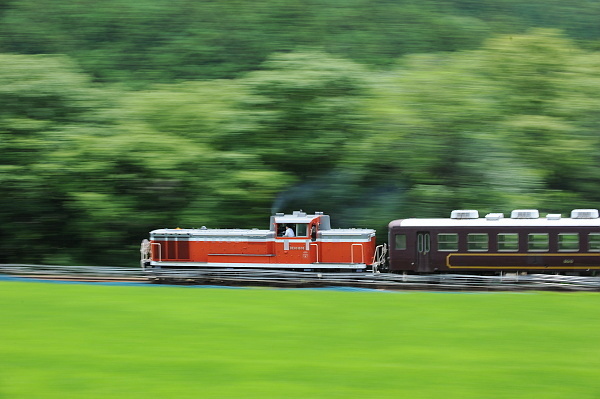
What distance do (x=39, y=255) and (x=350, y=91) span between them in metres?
14.5

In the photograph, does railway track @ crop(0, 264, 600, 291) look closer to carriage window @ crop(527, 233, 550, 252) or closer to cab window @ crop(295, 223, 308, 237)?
carriage window @ crop(527, 233, 550, 252)

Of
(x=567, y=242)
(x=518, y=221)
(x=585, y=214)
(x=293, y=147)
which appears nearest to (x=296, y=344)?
(x=518, y=221)

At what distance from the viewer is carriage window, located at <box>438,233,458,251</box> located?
21.6 metres

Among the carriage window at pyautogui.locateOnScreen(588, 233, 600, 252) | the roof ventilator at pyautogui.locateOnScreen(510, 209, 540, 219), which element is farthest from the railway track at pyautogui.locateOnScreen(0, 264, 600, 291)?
the roof ventilator at pyautogui.locateOnScreen(510, 209, 540, 219)

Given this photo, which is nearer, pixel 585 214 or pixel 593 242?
pixel 593 242

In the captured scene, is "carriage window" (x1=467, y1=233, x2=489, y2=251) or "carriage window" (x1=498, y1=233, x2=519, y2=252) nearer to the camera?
"carriage window" (x1=498, y1=233, x2=519, y2=252)

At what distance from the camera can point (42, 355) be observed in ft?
43.2

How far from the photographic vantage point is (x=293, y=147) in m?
29.6

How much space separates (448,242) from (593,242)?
13.0 ft

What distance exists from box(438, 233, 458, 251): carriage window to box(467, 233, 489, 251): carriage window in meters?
0.38

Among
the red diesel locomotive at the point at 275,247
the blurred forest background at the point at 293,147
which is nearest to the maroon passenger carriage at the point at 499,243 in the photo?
the red diesel locomotive at the point at 275,247

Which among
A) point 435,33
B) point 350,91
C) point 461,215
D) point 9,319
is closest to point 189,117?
point 350,91

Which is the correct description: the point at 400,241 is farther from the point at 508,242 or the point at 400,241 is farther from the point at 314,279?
the point at 508,242

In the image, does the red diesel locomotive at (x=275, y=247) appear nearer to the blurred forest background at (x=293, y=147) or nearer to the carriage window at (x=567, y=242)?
the blurred forest background at (x=293, y=147)
